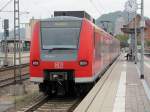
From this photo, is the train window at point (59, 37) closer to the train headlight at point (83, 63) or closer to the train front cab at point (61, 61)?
the train front cab at point (61, 61)

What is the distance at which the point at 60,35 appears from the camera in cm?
1712

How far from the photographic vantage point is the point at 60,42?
55.6 feet

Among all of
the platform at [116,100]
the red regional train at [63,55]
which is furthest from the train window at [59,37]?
the platform at [116,100]

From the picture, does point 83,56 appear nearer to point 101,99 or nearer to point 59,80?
point 59,80

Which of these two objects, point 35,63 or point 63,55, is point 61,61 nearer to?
point 63,55

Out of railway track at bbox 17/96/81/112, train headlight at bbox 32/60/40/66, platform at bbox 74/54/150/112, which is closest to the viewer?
platform at bbox 74/54/150/112

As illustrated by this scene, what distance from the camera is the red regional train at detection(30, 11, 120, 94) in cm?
1652

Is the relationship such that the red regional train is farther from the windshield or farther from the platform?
the platform

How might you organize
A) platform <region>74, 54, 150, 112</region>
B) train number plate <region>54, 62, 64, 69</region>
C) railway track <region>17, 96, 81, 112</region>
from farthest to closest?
train number plate <region>54, 62, 64, 69</region>, railway track <region>17, 96, 81, 112</region>, platform <region>74, 54, 150, 112</region>

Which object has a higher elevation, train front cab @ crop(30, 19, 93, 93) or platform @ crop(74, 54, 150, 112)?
train front cab @ crop(30, 19, 93, 93)

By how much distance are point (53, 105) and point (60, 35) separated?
256 centimetres

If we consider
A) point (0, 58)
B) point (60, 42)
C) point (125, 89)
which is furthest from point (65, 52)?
point (0, 58)

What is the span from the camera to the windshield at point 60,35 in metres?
16.9

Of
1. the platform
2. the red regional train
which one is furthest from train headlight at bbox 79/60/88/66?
the platform
